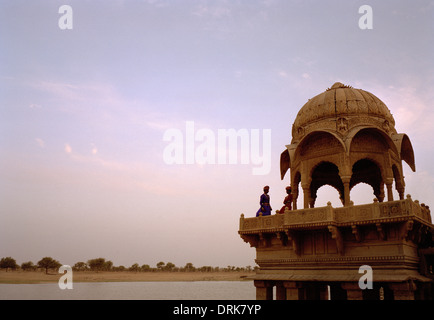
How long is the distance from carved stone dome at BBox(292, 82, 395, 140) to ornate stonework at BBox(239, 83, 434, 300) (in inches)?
1.6

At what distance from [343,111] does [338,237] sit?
5220 mm

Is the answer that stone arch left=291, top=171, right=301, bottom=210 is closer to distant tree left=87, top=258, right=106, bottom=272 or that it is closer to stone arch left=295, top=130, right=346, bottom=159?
stone arch left=295, top=130, right=346, bottom=159

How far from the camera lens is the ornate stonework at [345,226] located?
11.5m

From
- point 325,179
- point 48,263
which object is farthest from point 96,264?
point 325,179

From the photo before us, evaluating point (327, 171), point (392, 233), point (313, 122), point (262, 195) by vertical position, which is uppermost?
point (313, 122)

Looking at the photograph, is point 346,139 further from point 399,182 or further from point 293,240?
point 293,240

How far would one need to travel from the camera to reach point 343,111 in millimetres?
14375

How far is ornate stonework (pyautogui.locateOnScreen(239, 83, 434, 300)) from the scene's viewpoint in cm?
1152

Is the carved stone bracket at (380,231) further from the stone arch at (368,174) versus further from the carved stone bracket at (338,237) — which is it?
the stone arch at (368,174)
